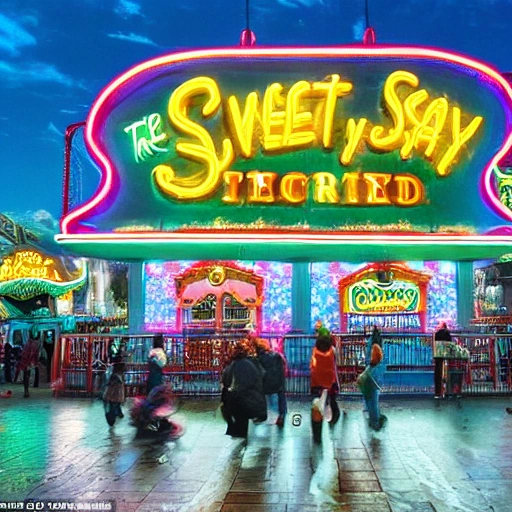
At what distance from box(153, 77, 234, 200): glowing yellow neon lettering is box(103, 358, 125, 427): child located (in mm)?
5920

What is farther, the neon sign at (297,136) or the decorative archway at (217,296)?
the decorative archway at (217,296)

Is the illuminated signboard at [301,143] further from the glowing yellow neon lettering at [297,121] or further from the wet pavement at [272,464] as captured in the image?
the wet pavement at [272,464]

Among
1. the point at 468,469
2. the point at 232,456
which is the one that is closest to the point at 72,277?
the point at 232,456

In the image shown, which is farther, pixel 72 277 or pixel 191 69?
pixel 72 277

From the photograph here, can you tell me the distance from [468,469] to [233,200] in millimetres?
10164

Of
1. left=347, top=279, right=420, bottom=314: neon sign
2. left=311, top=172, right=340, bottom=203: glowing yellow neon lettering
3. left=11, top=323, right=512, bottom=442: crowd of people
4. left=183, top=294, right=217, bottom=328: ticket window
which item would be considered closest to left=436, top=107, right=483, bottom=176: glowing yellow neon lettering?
left=311, top=172, right=340, bottom=203: glowing yellow neon lettering

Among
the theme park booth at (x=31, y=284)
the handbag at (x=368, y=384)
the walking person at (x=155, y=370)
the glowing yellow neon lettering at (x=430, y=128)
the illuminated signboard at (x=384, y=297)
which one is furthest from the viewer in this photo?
the theme park booth at (x=31, y=284)

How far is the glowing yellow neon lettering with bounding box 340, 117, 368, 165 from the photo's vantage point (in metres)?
17.8

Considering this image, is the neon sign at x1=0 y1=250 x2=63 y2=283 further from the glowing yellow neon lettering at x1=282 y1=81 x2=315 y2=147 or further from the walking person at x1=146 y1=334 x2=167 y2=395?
the walking person at x1=146 y1=334 x2=167 y2=395

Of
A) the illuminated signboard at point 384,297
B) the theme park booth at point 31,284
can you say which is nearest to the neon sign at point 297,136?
the illuminated signboard at point 384,297

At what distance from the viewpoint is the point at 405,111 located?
17.9 metres

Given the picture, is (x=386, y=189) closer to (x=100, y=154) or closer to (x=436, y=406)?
(x=436, y=406)

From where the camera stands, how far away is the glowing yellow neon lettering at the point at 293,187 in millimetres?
17953

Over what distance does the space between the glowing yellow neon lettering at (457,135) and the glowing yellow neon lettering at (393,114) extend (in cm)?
122
